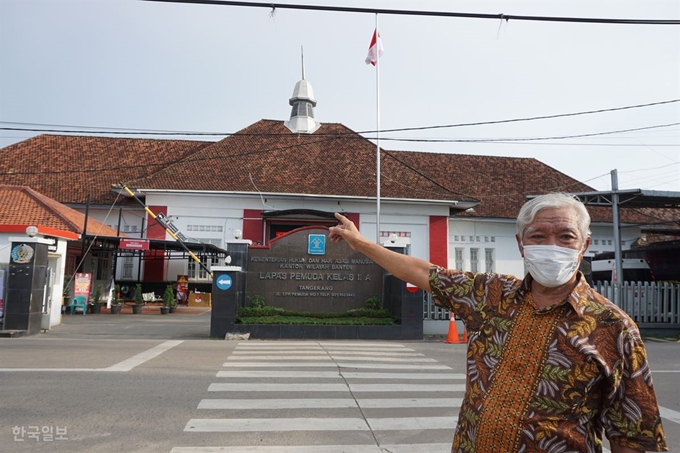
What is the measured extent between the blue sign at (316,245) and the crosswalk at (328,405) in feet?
17.8

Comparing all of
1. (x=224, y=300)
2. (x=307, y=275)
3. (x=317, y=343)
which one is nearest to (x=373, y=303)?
(x=307, y=275)

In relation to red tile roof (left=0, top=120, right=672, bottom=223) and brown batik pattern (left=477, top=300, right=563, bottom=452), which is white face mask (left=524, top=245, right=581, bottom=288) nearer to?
brown batik pattern (left=477, top=300, right=563, bottom=452)

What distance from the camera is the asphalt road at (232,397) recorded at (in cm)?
522

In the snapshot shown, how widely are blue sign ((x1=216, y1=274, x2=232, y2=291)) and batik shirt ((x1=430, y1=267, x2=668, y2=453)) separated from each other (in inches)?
500

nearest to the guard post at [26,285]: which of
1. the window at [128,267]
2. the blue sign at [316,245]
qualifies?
the blue sign at [316,245]

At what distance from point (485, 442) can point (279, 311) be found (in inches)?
520

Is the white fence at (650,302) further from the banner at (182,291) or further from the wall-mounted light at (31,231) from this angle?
the banner at (182,291)

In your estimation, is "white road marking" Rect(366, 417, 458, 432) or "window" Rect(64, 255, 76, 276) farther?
"window" Rect(64, 255, 76, 276)

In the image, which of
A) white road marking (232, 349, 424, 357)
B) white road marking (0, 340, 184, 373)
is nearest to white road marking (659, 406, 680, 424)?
white road marking (232, 349, 424, 357)

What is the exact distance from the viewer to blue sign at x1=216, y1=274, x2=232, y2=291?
14.2 m

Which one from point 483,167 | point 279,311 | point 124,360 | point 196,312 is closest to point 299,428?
point 124,360

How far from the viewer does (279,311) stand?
48.9ft

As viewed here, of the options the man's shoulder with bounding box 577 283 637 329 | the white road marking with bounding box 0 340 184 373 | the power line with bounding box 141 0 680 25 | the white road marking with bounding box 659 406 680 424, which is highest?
the power line with bounding box 141 0 680 25

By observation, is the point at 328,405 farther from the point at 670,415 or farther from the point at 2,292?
the point at 2,292
